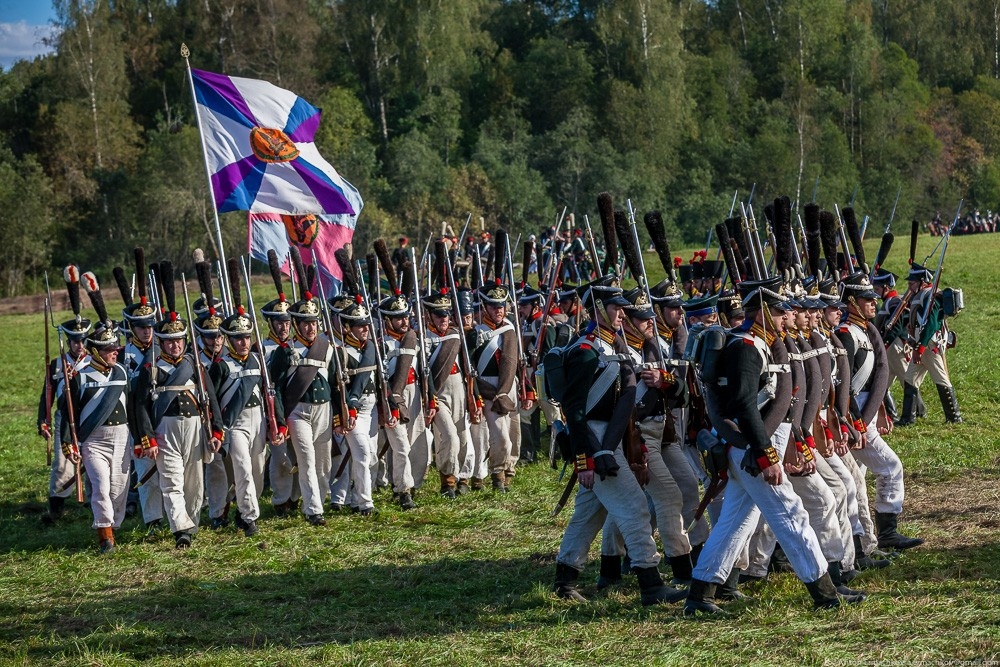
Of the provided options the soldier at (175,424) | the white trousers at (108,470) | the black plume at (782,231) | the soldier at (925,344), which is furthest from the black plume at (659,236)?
the soldier at (925,344)

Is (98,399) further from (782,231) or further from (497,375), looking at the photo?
(782,231)

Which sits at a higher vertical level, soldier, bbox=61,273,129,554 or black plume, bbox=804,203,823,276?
black plume, bbox=804,203,823,276

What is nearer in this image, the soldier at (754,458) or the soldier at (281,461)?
Result: the soldier at (754,458)

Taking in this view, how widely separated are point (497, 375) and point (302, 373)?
239cm

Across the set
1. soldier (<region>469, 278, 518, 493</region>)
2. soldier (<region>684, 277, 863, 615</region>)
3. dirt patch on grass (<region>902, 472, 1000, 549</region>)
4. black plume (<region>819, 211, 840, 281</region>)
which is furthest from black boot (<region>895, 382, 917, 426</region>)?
soldier (<region>684, 277, 863, 615</region>)

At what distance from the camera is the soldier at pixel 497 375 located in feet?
45.0

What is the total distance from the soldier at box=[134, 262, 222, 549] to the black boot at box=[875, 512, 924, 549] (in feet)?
19.5

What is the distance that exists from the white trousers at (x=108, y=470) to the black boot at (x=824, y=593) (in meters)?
6.51

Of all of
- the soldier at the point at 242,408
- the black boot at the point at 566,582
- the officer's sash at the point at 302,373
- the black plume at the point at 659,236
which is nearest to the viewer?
the black boot at the point at 566,582

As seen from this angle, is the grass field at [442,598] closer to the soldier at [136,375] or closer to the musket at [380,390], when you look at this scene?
the soldier at [136,375]

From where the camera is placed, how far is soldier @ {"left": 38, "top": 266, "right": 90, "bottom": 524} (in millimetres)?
12641

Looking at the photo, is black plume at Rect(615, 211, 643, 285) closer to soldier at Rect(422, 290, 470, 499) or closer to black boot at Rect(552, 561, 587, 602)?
black boot at Rect(552, 561, 587, 602)

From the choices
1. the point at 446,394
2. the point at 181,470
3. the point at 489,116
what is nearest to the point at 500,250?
the point at 446,394

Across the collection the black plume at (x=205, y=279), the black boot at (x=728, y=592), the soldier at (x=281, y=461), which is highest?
the black plume at (x=205, y=279)
